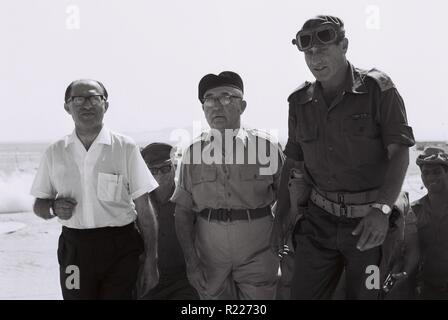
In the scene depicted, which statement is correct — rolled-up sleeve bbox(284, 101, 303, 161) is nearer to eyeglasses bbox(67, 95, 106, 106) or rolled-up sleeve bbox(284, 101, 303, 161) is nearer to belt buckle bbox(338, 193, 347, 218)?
belt buckle bbox(338, 193, 347, 218)

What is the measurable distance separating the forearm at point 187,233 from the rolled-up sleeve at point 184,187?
0.14 ft

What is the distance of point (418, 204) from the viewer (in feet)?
14.0

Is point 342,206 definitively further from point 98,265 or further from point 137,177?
point 98,265

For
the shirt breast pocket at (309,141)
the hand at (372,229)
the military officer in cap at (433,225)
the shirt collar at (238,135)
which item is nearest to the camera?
the hand at (372,229)

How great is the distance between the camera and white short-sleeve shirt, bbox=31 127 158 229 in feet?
10.1

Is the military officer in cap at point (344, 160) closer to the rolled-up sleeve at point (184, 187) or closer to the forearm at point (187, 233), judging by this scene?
the forearm at point (187, 233)

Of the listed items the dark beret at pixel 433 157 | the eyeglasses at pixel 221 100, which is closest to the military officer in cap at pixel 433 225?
the dark beret at pixel 433 157

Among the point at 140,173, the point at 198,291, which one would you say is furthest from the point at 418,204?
the point at 140,173

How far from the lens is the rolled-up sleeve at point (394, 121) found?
104 inches

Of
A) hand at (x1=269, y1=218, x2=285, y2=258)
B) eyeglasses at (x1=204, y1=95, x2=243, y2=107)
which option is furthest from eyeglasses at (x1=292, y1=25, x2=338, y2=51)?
hand at (x1=269, y1=218, x2=285, y2=258)

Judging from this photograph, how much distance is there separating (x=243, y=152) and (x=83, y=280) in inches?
51.1

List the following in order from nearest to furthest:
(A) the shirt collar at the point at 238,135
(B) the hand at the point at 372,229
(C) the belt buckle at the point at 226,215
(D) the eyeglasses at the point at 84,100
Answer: (B) the hand at the point at 372,229 < (D) the eyeglasses at the point at 84,100 < (C) the belt buckle at the point at 226,215 < (A) the shirt collar at the point at 238,135

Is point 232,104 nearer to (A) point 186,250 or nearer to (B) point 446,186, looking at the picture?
(A) point 186,250
